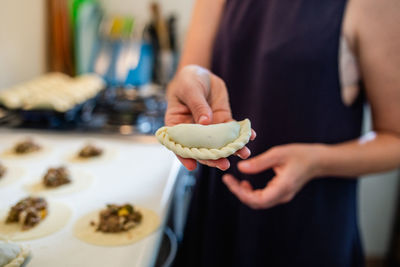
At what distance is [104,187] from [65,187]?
0.41ft

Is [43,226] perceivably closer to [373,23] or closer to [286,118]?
[286,118]

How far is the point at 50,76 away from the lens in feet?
6.29

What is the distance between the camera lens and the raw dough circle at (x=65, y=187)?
0.97 meters

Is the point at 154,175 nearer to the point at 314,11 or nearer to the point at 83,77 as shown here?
the point at 314,11

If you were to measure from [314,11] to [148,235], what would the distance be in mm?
715

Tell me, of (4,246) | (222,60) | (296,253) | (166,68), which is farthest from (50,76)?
(296,253)

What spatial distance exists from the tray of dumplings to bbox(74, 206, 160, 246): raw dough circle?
79 cm

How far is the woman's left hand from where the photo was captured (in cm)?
76

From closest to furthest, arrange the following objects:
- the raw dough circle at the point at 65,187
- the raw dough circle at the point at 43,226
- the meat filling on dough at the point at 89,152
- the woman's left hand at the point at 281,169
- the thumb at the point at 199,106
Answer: the thumb at the point at 199,106 < the raw dough circle at the point at 43,226 < the woman's left hand at the point at 281,169 < the raw dough circle at the point at 65,187 < the meat filling on dough at the point at 89,152

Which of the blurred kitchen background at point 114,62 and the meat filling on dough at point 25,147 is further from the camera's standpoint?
the blurred kitchen background at point 114,62

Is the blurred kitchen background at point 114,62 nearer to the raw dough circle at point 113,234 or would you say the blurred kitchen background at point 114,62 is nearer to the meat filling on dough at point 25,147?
the meat filling on dough at point 25,147

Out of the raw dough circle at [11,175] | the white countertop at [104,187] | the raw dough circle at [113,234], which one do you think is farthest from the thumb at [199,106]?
the raw dough circle at [11,175]

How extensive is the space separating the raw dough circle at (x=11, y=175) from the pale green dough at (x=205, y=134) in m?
0.76

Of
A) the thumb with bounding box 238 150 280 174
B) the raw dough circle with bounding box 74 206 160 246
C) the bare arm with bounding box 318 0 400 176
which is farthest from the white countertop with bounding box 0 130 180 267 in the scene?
the bare arm with bounding box 318 0 400 176
